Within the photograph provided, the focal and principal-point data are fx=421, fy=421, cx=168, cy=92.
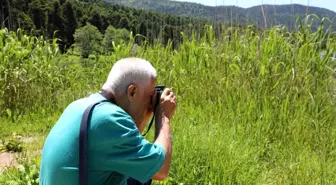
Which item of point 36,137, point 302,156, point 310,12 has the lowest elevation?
point 36,137

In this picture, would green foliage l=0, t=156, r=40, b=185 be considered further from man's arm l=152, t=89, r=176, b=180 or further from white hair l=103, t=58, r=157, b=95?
white hair l=103, t=58, r=157, b=95

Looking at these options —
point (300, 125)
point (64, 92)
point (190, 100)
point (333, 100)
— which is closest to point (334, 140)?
point (300, 125)

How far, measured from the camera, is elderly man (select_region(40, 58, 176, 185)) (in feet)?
5.51

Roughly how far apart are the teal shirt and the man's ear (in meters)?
0.10

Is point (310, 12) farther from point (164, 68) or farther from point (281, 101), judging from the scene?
point (164, 68)

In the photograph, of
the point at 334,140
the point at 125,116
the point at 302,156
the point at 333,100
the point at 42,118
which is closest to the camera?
the point at 125,116

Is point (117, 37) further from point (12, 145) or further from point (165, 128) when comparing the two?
point (165, 128)

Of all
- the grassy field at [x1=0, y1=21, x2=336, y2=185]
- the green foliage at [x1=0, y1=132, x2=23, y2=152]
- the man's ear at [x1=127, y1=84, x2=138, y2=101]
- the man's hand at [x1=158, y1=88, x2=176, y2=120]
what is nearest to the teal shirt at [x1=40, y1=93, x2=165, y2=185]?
the man's ear at [x1=127, y1=84, x2=138, y2=101]

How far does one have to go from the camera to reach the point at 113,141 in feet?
5.48

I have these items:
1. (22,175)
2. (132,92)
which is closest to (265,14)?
(22,175)

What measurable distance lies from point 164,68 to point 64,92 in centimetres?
135

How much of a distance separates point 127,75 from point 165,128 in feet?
1.12

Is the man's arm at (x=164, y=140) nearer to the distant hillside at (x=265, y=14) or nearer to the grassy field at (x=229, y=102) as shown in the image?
the grassy field at (x=229, y=102)

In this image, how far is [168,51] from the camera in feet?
18.3
